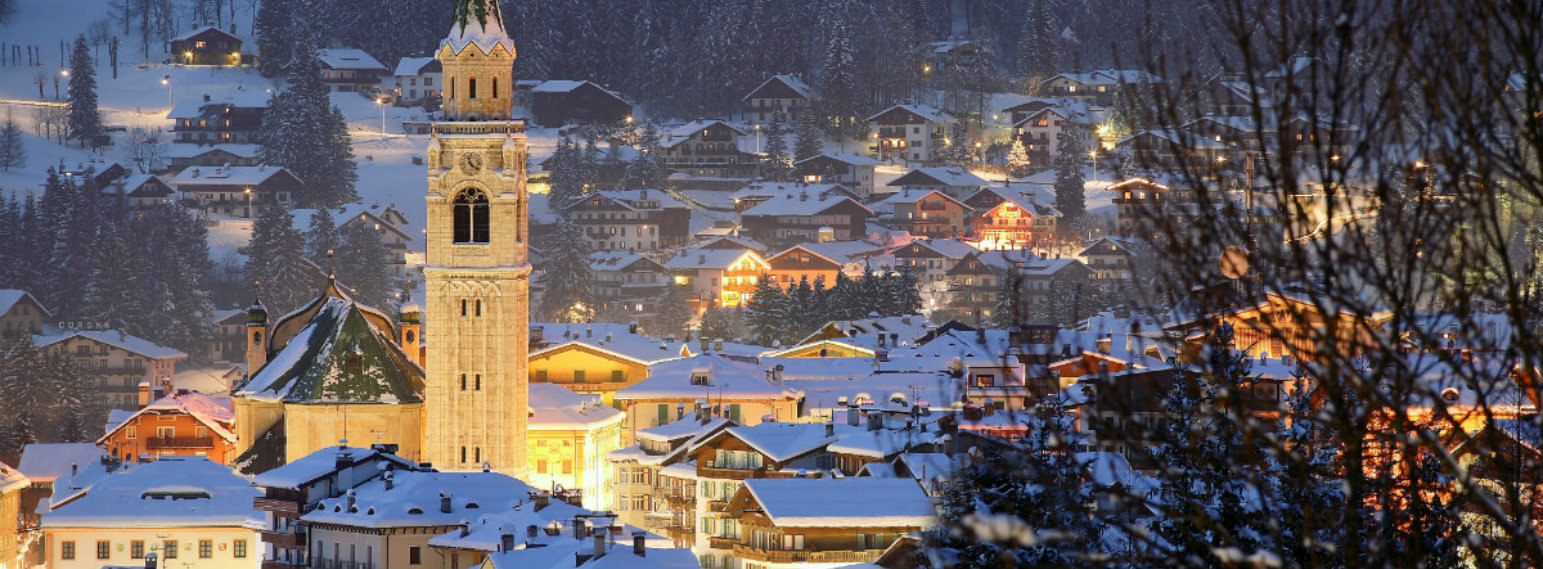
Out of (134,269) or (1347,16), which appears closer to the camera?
(1347,16)

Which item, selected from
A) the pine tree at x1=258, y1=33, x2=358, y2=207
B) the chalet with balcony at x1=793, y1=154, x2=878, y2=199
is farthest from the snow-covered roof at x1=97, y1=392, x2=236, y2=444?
the chalet with balcony at x1=793, y1=154, x2=878, y2=199

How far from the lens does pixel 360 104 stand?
535 ft

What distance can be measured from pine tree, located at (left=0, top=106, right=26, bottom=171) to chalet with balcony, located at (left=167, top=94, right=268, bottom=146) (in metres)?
8.30

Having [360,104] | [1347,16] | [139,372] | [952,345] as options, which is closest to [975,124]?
[360,104]

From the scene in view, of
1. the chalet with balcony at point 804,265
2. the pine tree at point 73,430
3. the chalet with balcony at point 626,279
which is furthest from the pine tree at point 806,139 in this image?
the pine tree at point 73,430

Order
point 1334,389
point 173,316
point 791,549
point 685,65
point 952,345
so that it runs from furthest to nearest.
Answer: point 685,65 → point 173,316 → point 952,345 → point 791,549 → point 1334,389

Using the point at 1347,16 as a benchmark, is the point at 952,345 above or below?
below

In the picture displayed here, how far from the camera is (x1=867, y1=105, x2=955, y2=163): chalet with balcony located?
525ft

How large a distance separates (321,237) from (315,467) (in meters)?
79.1

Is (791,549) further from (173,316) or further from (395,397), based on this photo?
(173,316)

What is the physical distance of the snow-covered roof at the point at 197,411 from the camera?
80.6m

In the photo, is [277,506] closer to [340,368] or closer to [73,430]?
[340,368]

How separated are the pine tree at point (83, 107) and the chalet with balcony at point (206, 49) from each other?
46.2 feet

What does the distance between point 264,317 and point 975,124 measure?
101439 mm
